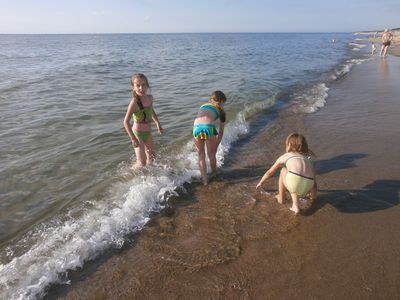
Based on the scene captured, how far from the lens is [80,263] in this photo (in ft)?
12.3

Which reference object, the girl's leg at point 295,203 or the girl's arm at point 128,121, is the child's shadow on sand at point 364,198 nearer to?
the girl's leg at point 295,203

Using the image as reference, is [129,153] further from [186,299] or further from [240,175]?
[186,299]

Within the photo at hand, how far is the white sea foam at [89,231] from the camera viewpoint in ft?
11.5

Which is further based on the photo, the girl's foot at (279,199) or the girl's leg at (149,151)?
the girl's leg at (149,151)

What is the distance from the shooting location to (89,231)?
14.1 ft

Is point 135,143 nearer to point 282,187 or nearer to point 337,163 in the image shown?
point 282,187

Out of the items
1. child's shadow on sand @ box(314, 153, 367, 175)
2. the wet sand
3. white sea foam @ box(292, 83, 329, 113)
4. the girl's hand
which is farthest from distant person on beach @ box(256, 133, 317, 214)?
white sea foam @ box(292, 83, 329, 113)

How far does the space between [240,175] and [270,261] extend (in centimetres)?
237

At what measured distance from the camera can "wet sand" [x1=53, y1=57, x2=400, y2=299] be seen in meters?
3.30

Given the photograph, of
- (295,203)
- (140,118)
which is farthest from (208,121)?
(295,203)

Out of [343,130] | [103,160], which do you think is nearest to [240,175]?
[103,160]

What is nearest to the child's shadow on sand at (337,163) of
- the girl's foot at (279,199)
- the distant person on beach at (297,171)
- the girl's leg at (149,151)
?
the girl's foot at (279,199)

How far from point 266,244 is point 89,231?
2.31 metres

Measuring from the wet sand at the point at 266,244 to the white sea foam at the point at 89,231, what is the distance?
0.23 metres
